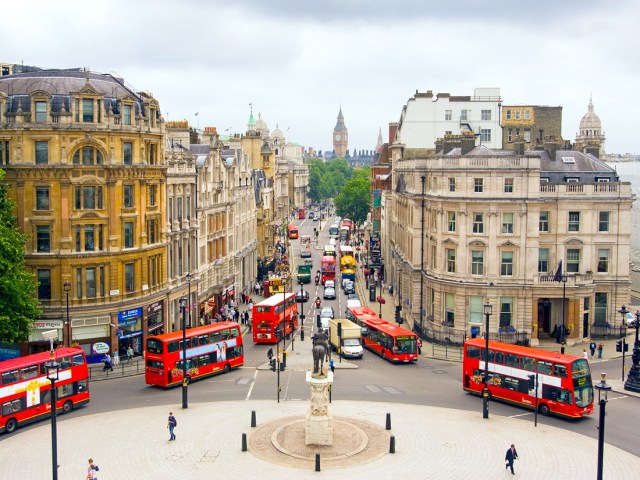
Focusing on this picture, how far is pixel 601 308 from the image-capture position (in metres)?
61.3

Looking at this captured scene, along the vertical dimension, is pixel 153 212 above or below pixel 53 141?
below

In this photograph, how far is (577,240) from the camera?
59562mm

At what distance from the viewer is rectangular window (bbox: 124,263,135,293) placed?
177 feet

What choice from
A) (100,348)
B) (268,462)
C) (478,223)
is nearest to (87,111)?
(100,348)

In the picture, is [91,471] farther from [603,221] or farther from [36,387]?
[603,221]

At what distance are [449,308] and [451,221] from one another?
6.78 metres

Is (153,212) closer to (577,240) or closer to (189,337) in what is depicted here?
(189,337)

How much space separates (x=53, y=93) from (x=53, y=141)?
3578 mm

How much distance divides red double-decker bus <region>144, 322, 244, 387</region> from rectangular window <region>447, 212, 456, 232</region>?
18939 mm

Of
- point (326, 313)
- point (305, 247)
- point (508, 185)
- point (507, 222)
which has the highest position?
point (508, 185)

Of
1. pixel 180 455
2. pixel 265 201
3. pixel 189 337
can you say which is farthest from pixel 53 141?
pixel 265 201

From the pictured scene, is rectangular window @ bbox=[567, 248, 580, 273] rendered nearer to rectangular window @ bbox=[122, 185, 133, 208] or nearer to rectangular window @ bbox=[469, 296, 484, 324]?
rectangular window @ bbox=[469, 296, 484, 324]

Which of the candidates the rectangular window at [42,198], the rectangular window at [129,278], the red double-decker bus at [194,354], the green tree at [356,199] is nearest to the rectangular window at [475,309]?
the red double-decker bus at [194,354]

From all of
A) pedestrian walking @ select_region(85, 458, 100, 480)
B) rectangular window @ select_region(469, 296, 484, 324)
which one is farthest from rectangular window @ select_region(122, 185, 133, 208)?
pedestrian walking @ select_region(85, 458, 100, 480)
